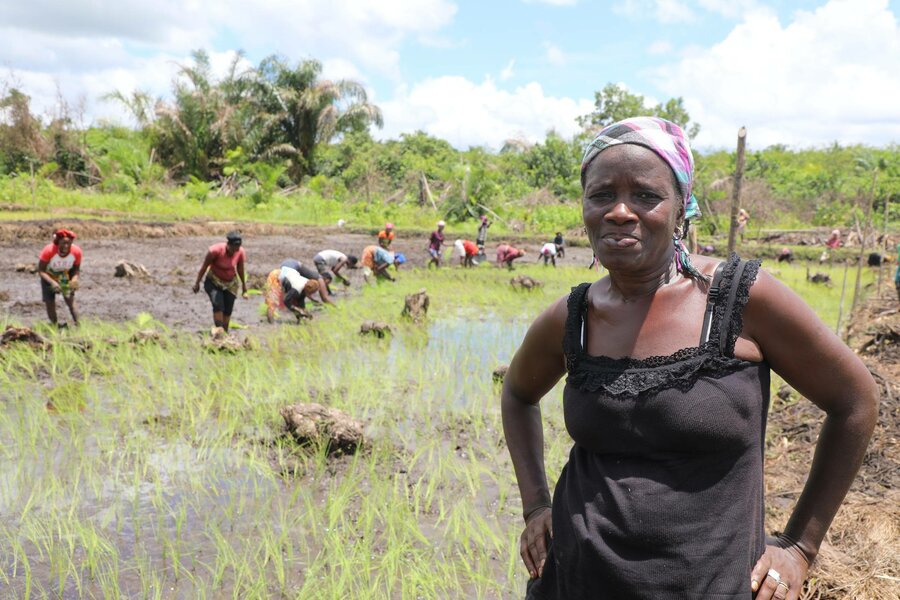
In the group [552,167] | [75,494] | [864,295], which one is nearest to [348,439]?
[75,494]

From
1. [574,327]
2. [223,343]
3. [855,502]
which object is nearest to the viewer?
[574,327]

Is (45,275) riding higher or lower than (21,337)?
higher

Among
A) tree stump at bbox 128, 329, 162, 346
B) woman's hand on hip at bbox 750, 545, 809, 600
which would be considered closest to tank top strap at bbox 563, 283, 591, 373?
woman's hand on hip at bbox 750, 545, 809, 600

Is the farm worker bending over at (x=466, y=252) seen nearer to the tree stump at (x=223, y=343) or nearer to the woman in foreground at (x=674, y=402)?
the tree stump at (x=223, y=343)

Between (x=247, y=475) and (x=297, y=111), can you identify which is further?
(x=297, y=111)

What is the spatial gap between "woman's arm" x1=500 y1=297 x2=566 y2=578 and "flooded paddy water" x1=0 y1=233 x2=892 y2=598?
4.92ft

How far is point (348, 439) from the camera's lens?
4375 millimetres

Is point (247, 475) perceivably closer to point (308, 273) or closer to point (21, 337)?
point (21, 337)

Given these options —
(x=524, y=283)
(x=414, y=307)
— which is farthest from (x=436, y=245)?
(x=414, y=307)

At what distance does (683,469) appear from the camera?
1.19 m

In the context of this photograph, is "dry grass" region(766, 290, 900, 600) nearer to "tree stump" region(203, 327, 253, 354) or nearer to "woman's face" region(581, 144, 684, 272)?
"woman's face" region(581, 144, 684, 272)

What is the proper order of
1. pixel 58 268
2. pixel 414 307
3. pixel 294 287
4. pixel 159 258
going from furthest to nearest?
pixel 159 258, pixel 414 307, pixel 294 287, pixel 58 268

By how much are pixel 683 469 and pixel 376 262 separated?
11306 millimetres

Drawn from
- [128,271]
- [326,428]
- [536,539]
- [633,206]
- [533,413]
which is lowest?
[326,428]
